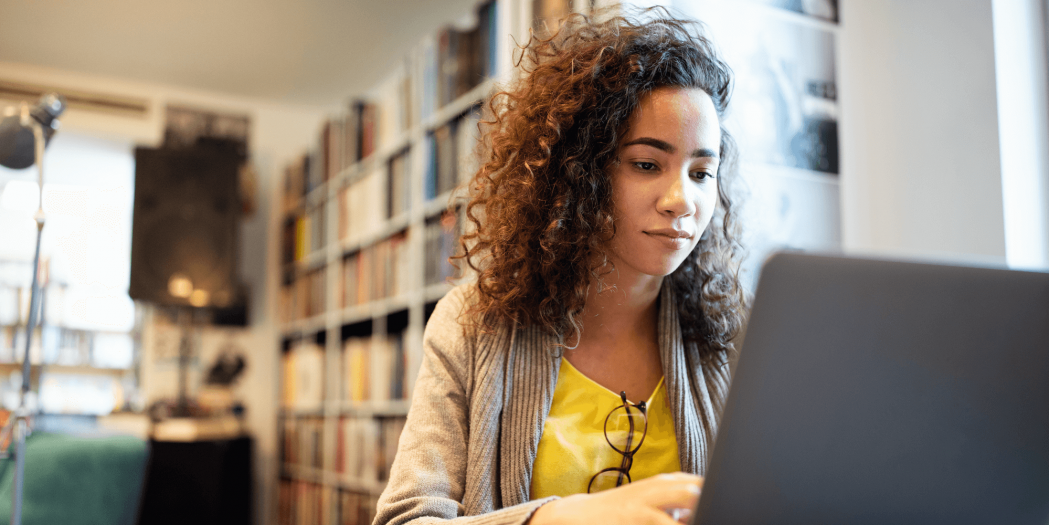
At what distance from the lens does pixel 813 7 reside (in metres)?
1.57

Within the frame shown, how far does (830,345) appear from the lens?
0.52 m

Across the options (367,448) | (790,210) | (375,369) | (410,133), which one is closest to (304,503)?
(367,448)

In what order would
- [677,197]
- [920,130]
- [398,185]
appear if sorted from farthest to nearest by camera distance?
[398,185], [920,130], [677,197]

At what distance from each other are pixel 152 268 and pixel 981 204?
3447 mm

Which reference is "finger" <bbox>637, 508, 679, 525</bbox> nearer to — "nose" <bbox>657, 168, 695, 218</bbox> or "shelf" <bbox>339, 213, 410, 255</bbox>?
"nose" <bbox>657, 168, 695, 218</bbox>

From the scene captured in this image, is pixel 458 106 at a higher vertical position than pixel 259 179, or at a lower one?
lower

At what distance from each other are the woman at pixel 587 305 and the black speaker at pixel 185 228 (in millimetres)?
3032

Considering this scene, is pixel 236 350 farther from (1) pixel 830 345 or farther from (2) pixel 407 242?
(1) pixel 830 345

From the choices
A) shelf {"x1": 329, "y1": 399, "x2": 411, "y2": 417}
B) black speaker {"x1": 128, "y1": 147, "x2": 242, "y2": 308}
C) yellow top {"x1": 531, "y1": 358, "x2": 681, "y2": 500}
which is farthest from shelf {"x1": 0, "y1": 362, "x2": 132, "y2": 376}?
yellow top {"x1": 531, "y1": 358, "x2": 681, "y2": 500}

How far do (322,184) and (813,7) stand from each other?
262 cm

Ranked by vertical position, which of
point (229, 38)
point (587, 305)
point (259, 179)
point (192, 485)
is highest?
point (229, 38)

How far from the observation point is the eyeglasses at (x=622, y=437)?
90 cm

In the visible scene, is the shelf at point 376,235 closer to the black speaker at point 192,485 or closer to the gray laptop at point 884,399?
the black speaker at point 192,485

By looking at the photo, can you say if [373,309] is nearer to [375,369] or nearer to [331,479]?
[375,369]
